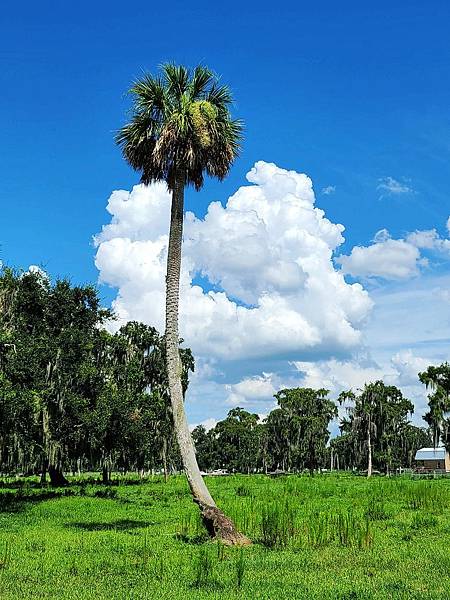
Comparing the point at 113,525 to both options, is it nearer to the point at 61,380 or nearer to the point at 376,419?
the point at 61,380

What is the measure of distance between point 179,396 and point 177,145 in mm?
7701

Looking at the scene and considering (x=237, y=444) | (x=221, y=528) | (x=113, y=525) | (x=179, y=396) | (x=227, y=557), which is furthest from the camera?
(x=237, y=444)

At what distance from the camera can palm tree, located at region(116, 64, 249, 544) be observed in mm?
19531

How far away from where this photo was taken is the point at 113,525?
21797mm

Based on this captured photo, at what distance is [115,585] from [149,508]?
17031 millimetres

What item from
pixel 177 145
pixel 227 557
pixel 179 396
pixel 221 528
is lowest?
pixel 227 557

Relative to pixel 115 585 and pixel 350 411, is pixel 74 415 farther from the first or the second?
pixel 350 411

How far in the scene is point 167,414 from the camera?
5441 cm

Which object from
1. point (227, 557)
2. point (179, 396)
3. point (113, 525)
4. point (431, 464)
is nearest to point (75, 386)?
point (113, 525)

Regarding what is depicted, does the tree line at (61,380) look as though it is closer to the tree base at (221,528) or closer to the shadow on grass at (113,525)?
the shadow on grass at (113,525)

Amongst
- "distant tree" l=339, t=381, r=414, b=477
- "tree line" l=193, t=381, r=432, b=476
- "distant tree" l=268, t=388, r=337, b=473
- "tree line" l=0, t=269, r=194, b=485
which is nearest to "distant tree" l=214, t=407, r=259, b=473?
"tree line" l=193, t=381, r=432, b=476

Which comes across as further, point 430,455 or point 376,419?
point 430,455

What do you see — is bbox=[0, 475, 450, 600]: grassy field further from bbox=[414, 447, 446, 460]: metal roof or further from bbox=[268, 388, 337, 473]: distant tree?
bbox=[414, 447, 446, 460]: metal roof

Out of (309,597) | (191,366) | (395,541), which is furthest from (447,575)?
(191,366)
